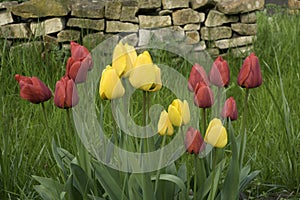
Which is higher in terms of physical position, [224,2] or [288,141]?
[224,2]

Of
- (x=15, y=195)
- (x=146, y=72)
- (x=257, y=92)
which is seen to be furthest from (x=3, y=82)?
(x=146, y=72)

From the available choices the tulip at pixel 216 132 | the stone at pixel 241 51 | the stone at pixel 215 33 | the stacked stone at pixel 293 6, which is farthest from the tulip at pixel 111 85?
the stacked stone at pixel 293 6

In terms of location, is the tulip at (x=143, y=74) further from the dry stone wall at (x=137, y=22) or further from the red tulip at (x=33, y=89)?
the dry stone wall at (x=137, y=22)

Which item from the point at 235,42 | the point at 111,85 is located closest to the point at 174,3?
the point at 235,42

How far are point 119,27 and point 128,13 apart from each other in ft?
0.41

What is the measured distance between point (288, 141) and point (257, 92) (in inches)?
36.4

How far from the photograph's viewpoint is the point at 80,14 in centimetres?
412

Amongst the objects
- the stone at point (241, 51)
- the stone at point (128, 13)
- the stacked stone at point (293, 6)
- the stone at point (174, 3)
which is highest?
the stone at point (174, 3)

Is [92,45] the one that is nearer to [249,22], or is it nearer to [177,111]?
[249,22]

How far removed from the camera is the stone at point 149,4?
4250mm

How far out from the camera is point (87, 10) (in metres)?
4.12

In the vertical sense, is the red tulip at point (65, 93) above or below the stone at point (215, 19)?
above

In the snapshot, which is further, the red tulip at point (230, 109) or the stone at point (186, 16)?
the stone at point (186, 16)

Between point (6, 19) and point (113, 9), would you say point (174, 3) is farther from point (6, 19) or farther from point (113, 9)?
point (6, 19)
